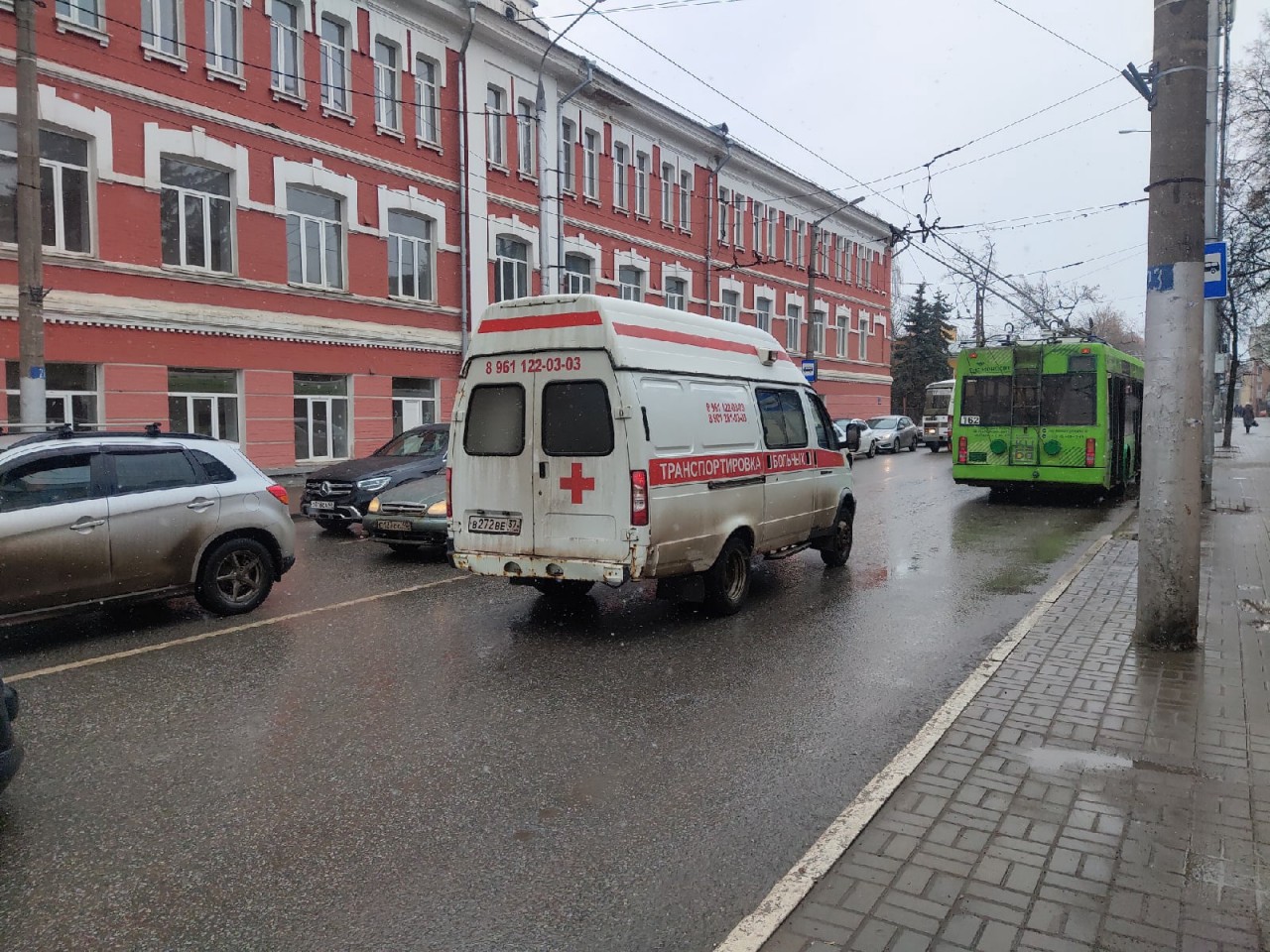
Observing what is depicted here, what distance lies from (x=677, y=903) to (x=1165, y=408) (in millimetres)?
5136

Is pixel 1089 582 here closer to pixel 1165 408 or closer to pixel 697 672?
pixel 1165 408

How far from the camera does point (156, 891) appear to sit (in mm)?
3488

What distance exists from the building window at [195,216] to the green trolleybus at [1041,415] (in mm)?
15113

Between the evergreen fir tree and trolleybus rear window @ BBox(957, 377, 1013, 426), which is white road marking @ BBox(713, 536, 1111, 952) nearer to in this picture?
trolleybus rear window @ BBox(957, 377, 1013, 426)

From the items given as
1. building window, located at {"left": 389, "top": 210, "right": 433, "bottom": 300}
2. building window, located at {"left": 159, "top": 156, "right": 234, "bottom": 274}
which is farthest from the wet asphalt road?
building window, located at {"left": 389, "top": 210, "right": 433, "bottom": 300}

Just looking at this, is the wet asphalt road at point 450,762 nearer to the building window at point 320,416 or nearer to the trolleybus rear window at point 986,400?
the trolleybus rear window at point 986,400

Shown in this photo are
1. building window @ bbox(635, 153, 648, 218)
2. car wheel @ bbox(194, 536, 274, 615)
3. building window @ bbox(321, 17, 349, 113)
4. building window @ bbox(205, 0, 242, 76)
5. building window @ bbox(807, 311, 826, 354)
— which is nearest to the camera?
car wheel @ bbox(194, 536, 274, 615)

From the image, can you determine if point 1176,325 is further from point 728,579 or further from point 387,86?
point 387,86

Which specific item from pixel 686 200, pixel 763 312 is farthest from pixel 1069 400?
pixel 763 312

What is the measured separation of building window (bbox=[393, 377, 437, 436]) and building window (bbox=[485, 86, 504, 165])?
6579mm

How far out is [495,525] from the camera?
7.78m

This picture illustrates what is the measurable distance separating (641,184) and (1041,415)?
61.8 ft

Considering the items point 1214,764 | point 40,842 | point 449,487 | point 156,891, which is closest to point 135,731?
point 40,842

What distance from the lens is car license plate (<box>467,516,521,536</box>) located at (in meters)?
7.68
